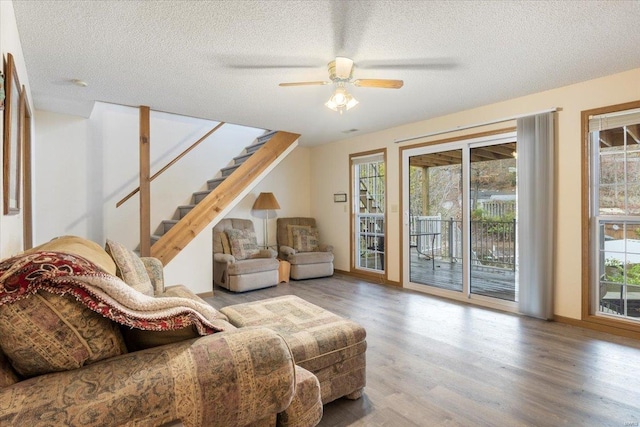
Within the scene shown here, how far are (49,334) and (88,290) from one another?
152 millimetres

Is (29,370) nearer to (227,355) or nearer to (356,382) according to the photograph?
(227,355)

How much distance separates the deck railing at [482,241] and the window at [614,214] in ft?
2.64

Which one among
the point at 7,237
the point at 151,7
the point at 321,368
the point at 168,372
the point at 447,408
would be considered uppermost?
the point at 151,7

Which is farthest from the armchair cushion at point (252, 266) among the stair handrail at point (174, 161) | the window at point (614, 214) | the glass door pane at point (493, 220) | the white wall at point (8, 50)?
the window at point (614, 214)

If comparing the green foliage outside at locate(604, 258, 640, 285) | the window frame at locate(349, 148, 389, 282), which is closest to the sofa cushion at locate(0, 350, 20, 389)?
the green foliage outside at locate(604, 258, 640, 285)

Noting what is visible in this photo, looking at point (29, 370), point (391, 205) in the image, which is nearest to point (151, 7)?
point (29, 370)

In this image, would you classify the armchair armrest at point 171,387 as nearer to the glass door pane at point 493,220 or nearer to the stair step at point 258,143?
the glass door pane at point 493,220

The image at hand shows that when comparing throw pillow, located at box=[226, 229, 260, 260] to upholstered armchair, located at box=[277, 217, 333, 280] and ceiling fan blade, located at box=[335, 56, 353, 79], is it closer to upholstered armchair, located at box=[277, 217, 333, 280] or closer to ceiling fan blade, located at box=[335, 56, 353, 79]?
upholstered armchair, located at box=[277, 217, 333, 280]

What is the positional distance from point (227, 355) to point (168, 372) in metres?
0.18

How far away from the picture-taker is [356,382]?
6.66 ft

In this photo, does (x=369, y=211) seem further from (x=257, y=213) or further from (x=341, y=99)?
(x=341, y=99)

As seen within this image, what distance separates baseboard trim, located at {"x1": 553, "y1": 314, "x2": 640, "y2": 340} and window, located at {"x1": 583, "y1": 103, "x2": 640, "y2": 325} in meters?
0.10

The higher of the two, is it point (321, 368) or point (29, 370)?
point (29, 370)

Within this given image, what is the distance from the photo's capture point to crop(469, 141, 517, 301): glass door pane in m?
3.89
